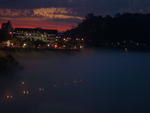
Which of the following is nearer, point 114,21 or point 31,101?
point 31,101

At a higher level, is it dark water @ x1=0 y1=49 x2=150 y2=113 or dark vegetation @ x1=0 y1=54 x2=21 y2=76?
dark vegetation @ x1=0 y1=54 x2=21 y2=76

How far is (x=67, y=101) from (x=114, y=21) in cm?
9804

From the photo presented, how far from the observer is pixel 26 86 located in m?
18.3

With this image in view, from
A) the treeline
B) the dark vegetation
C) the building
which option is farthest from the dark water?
the treeline

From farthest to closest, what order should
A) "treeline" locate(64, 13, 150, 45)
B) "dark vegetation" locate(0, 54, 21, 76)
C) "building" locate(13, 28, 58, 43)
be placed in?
"treeline" locate(64, 13, 150, 45)
"building" locate(13, 28, 58, 43)
"dark vegetation" locate(0, 54, 21, 76)

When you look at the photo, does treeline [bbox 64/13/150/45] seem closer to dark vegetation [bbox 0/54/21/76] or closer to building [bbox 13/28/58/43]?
building [bbox 13/28/58/43]

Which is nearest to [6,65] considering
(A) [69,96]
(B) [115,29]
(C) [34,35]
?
(A) [69,96]

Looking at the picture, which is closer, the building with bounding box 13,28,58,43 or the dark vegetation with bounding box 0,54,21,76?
the dark vegetation with bounding box 0,54,21,76

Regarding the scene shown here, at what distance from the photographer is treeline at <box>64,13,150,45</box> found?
101 metres

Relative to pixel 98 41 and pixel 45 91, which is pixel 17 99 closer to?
pixel 45 91

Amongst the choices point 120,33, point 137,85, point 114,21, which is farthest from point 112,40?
point 137,85

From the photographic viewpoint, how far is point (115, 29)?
103 metres

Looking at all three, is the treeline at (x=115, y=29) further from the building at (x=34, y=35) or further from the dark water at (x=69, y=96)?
the dark water at (x=69, y=96)

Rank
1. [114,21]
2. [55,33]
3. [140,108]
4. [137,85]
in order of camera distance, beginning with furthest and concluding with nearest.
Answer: [114,21], [55,33], [137,85], [140,108]
